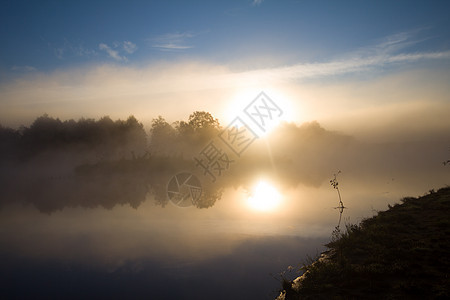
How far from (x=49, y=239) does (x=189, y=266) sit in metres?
13.4

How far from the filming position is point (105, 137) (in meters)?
107

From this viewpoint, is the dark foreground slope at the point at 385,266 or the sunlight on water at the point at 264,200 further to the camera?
the sunlight on water at the point at 264,200

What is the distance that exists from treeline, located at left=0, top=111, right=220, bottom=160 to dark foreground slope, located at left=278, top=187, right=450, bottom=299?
8834 cm

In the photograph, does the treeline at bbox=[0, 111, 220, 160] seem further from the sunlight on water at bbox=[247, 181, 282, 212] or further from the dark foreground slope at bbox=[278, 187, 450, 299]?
the dark foreground slope at bbox=[278, 187, 450, 299]

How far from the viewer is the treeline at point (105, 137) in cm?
10094

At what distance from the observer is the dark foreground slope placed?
8.91 m

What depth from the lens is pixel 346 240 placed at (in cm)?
1407

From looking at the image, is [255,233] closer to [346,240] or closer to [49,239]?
[346,240]

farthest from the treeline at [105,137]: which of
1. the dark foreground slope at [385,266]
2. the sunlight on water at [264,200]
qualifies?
the dark foreground slope at [385,266]

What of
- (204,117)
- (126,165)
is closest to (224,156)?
(204,117)

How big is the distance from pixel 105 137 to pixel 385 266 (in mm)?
110135

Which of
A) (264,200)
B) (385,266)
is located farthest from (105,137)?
(385,266)

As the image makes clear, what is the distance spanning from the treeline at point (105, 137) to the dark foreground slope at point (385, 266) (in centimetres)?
8834

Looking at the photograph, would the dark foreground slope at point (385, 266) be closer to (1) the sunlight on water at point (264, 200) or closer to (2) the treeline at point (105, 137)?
(1) the sunlight on water at point (264, 200)
